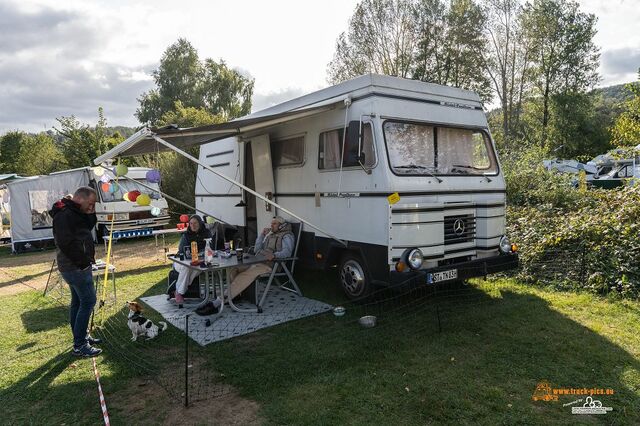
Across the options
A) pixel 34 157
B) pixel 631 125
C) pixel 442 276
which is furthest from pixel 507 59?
pixel 34 157

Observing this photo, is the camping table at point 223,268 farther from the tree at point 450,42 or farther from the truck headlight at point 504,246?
the tree at point 450,42

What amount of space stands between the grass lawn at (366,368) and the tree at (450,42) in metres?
22.9

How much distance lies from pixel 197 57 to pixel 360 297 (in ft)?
118

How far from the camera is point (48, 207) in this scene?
13438mm

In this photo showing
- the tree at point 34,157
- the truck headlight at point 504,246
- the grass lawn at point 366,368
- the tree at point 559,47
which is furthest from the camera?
the tree at point 34,157

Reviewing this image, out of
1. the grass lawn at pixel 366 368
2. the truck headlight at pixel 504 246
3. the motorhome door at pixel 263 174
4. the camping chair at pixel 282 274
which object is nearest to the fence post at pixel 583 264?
the grass lawn at pixel 366 368

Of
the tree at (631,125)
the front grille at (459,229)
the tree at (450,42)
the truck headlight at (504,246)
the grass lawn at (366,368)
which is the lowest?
the grass lawn at (366,368)

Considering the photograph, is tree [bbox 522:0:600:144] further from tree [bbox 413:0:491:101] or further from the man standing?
the man standing

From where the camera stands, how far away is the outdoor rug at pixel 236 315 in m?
5.29

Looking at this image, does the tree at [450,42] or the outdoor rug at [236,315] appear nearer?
the outdoor rug at [236,315]

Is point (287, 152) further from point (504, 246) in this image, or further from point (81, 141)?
point (81, 141)

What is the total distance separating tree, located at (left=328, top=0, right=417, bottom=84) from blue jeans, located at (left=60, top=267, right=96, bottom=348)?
23.1 m

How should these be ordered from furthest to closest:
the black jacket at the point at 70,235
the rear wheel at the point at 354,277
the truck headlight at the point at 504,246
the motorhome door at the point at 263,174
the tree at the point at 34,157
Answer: the tree at the point at 34,157 < the motorhome door at the point at 263,174 < the truck headlight at the point at 504,246 < the rear wheel at the point at 354,277 < the black jacket at the point at 70,235

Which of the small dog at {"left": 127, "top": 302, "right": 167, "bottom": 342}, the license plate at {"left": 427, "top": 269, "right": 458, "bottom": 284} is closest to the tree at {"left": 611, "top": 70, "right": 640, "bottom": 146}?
the license plate at {"left": 427, "top": 269, "right": 458, "bottom": 284}
